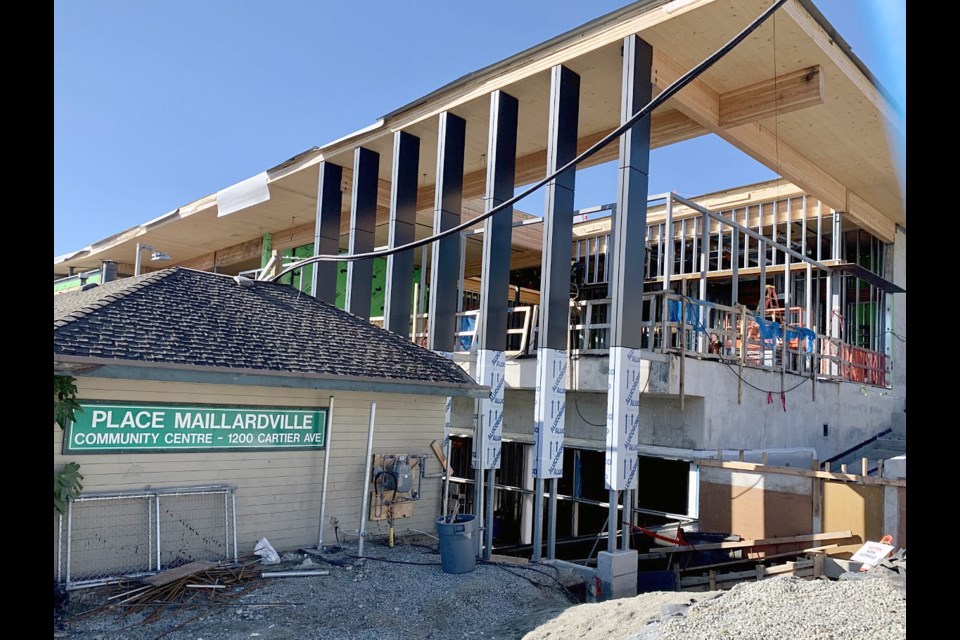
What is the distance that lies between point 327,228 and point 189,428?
9567 mm

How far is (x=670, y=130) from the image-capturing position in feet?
49.7

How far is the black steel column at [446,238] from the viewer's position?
1488 cm

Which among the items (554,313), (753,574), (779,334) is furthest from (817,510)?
(779,334)

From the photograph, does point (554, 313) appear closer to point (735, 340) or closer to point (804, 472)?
point (735, 340)

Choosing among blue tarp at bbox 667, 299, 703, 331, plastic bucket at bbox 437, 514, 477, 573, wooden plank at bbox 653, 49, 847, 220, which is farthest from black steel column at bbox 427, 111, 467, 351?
plastic bucket at bbox 437, 514, 477, 573

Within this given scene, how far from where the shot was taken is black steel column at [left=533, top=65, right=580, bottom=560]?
12.1 meters

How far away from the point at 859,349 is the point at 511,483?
11.6 m

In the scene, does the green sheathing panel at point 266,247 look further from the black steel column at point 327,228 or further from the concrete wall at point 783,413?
the concrete wall at point 783,413

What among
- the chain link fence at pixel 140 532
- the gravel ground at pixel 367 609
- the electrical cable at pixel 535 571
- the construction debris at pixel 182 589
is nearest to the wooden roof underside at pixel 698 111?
the electrical cable at pixel 535 571

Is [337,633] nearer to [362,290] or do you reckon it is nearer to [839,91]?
[362,290]

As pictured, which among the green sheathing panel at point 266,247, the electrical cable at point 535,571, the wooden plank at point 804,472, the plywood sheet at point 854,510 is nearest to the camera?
the electrical cable at point 535,571

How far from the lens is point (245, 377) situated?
9734 mm

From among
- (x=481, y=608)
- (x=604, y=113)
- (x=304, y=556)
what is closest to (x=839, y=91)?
(x=604, y=113)

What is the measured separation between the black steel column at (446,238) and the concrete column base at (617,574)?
548 centimetres
